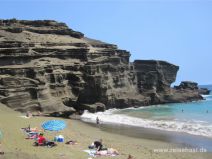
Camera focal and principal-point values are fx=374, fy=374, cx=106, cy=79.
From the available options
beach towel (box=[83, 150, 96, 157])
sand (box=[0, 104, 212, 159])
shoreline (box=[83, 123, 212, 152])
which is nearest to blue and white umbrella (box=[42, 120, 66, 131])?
sand (box=[0, 104, 212, 159])

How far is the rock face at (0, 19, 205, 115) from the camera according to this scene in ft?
162

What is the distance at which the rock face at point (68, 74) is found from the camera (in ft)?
162

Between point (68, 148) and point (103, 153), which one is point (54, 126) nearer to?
point (68, 148)

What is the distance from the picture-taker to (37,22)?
82.2 meters

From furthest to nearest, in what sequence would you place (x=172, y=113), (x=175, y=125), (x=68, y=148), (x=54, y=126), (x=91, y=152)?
1. (x=172, y=113)
2. (x=175, y=125)
3. (x=54, y=126)
4. (x=68, y=148)
5. (x=91, y=152)

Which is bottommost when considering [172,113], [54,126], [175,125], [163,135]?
[163,135]

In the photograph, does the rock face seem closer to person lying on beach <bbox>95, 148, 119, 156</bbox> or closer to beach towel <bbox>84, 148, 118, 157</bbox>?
beach towel <bbox>84, 148, 118, 157</bbox>

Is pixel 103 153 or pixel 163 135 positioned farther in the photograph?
pixel 163 135

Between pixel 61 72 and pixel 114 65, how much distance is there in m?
15.8

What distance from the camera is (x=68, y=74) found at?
61.8 m

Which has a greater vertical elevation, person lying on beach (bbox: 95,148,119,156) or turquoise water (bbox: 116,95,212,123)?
person lying on beach (bbox: 95,148,119,156)

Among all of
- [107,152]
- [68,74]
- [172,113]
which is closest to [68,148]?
[107,152]

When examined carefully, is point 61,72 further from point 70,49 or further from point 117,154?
point 117,154

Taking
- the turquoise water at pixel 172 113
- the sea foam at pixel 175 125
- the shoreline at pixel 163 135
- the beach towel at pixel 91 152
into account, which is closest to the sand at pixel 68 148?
the beach towel at pixel 91 152
